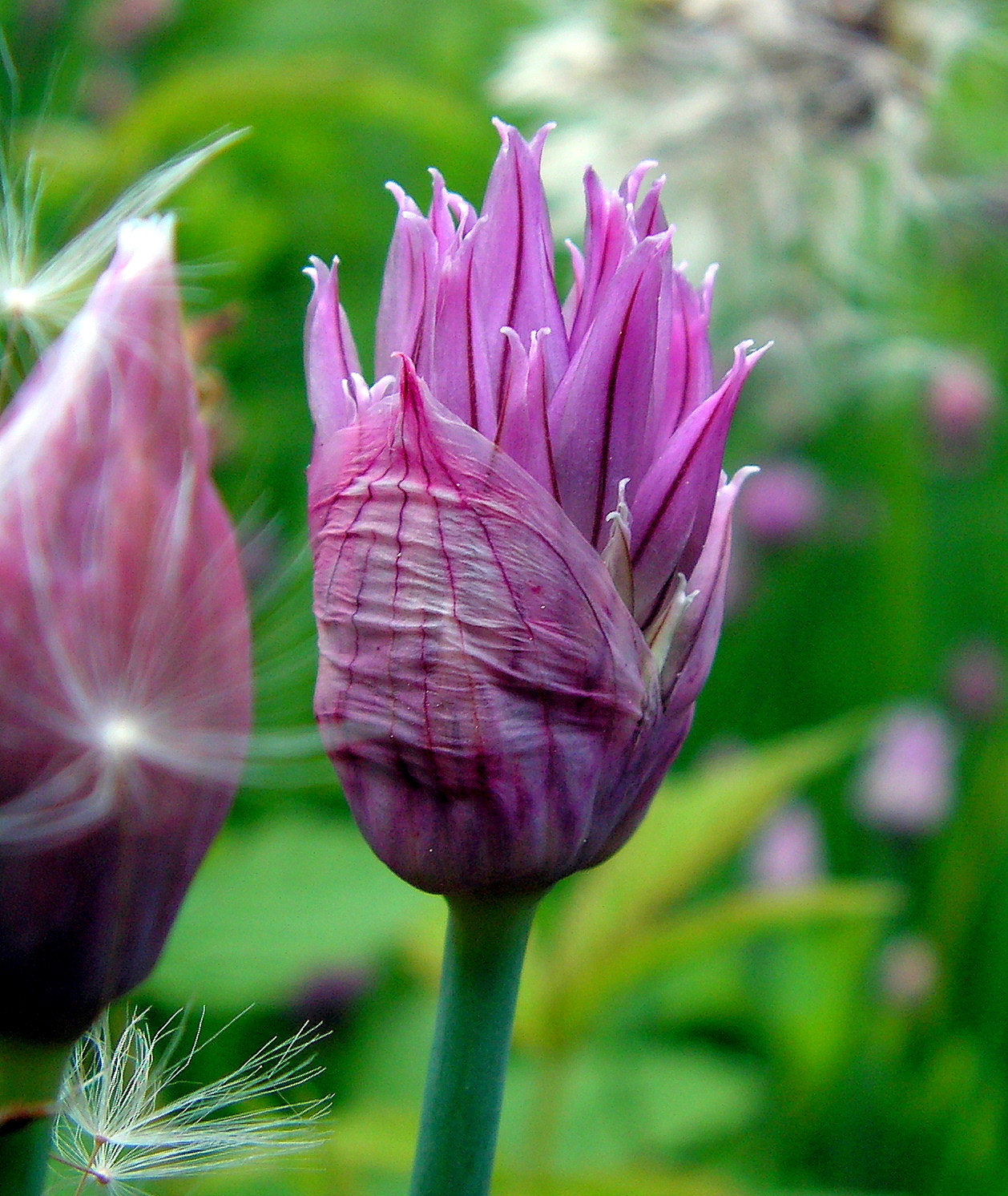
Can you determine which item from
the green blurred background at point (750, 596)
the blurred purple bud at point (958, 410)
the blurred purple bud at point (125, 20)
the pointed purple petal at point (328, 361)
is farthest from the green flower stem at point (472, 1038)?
the blurred purple bud at point (125, 20)

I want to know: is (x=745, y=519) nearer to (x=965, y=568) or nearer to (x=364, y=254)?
(x=965, y=568)

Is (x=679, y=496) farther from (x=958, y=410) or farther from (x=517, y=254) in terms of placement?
(x=958, y=410)

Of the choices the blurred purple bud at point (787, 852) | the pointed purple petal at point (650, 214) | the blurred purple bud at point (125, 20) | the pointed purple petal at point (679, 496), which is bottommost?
the pointed purple petal at point (679, 496)

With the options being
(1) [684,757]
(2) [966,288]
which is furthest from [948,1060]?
(2) [966,288]

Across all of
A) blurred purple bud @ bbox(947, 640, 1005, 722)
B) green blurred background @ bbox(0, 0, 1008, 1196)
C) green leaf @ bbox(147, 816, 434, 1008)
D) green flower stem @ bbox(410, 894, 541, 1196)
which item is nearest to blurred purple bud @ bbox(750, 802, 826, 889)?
green blurred background @ bbox(0, 0, 1008, 1196)

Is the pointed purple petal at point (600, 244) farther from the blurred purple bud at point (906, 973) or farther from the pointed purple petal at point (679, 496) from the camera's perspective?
the blurred purple bud at point (906, 973)

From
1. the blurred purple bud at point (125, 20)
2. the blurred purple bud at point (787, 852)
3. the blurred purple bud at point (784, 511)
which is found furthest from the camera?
the blurred purple bud at point (125, 20)

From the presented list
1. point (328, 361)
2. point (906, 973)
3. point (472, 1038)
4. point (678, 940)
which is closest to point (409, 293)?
point (328, 361)
